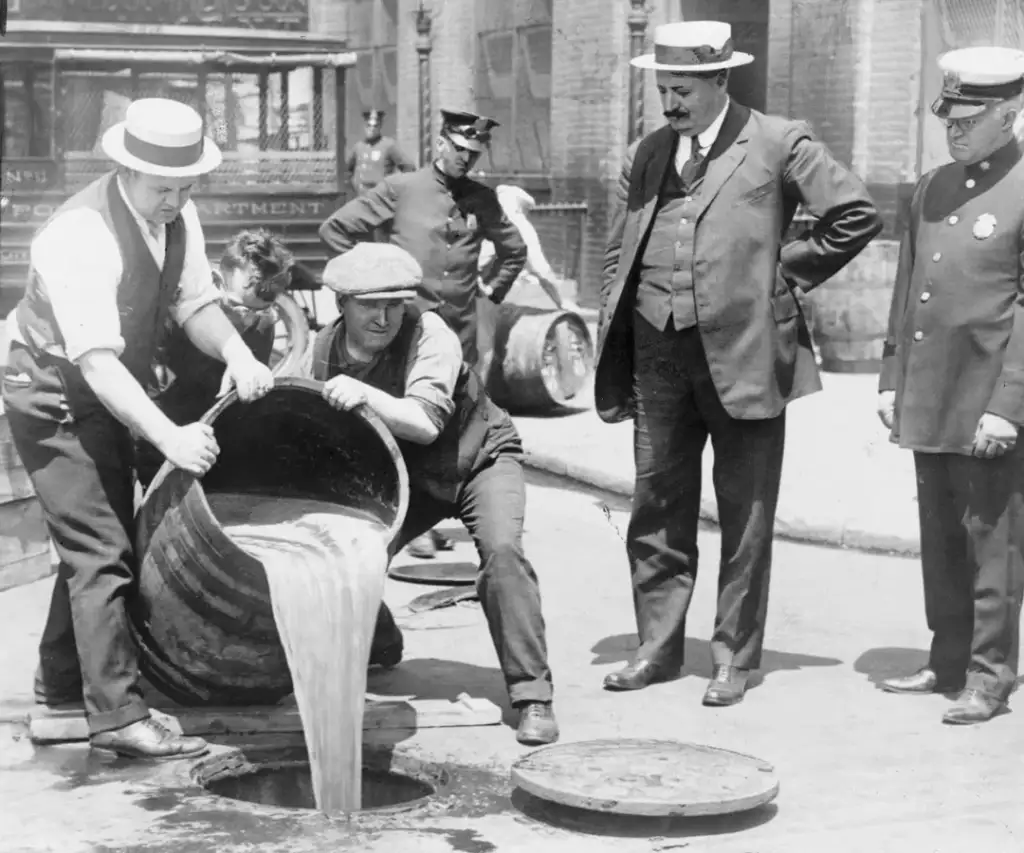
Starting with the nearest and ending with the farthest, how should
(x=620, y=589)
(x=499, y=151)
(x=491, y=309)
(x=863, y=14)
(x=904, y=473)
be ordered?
1. (x=620, y=589)
2. (x=904, y=473)
3. (x=491, y=309)
4. (x=863, y=14)
5. (x=499, y=151)

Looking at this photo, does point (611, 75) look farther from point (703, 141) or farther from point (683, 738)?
point (683, 738)

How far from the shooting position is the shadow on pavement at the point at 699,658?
22.4 ft

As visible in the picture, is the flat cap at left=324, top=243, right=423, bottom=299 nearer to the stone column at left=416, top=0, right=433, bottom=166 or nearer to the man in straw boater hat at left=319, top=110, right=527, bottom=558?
the man in straw boater hat at left=319, top=110, right=527, bottom=558

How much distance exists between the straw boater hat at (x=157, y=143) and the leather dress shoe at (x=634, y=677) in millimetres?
2086

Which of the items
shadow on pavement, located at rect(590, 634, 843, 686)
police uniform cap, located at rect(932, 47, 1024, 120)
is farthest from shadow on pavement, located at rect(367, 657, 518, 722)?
police uniform cap, located at rect(932, 47, 1024, 120)

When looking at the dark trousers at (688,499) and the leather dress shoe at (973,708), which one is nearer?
the leather dress shoe at (973,708)

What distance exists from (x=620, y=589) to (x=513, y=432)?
1.85 m

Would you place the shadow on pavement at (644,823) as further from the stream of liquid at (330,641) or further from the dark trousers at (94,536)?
the dark trousers at (94,536)

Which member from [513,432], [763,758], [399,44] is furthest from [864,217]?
[399,44]

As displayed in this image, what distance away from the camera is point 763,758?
Answer: 5766mm

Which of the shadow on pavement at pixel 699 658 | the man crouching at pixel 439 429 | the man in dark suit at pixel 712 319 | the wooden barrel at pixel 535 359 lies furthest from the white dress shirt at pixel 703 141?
the wooden barrel at pixel 535 359

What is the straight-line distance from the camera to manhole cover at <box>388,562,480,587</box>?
813 centimetres

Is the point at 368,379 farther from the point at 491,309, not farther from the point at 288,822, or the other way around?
the point at 491,309

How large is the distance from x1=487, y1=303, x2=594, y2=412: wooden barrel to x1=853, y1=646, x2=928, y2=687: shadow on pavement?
5772mm
